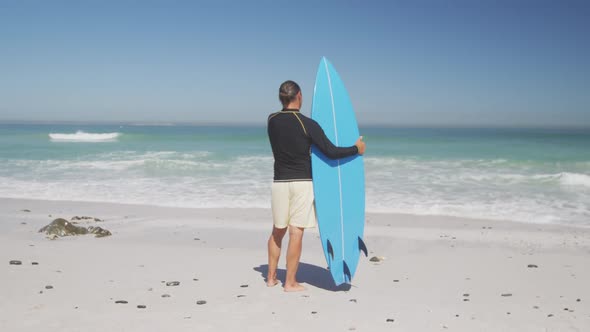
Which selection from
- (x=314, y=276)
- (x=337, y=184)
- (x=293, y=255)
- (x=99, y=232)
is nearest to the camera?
(x=293, y=255)

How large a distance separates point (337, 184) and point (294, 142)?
522 millimetres

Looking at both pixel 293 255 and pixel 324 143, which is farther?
pixel 293 255

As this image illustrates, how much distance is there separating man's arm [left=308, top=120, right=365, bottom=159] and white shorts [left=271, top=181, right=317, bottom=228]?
26 centimetres

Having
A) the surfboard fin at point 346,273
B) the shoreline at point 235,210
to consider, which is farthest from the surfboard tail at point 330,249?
the shoreline at point 235,210

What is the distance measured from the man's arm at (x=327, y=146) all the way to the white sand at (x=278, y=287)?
1.02 m

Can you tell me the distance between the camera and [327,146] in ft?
11.5

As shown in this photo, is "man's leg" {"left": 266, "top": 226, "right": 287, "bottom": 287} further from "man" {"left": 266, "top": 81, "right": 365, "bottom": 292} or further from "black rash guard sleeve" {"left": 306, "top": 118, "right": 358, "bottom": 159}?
"black rash guard sleeve" {"left": 306, "top": 118, "right": 358, "bottom": 159}

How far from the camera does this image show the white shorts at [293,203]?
348 cm

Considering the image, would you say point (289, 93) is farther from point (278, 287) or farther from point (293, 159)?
point (278, 287)

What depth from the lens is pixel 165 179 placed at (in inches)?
468

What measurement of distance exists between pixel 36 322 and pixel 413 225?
16.4 ft

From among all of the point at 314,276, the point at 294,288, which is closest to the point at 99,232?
the point at 314,276

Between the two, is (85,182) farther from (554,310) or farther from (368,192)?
(554,310)

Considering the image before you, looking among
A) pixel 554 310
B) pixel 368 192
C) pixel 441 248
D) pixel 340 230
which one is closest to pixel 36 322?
pixel 340 230
